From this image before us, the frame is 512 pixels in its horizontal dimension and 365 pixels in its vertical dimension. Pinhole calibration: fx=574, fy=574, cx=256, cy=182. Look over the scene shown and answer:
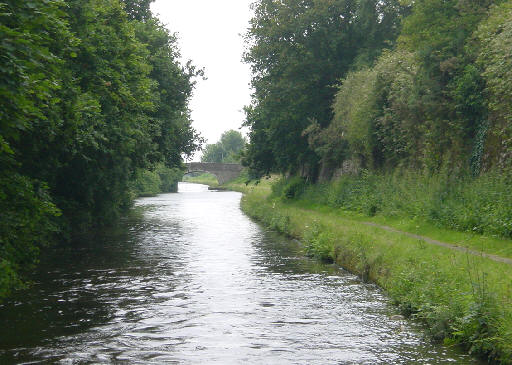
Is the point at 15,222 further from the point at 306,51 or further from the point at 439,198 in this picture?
the point at 306,51

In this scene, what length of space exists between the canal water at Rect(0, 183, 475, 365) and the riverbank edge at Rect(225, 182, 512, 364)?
376 millimetres

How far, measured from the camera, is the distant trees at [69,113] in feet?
33.7

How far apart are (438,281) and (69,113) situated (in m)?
10.4

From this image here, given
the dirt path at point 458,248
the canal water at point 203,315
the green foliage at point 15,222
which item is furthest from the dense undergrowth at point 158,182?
the green foliage at point 15,222

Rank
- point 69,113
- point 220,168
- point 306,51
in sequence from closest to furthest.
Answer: point 69,113 < point 306,51 < point 220,168

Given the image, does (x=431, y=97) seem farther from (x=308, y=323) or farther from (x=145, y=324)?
(x=145, y=324)

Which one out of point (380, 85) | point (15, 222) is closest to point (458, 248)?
point (15, 222)

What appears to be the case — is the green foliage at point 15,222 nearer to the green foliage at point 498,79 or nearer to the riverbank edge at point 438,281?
the riverbank edge at point 438,281

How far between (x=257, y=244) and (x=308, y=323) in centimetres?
1320

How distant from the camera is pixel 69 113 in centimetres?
1556

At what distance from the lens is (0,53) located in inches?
369

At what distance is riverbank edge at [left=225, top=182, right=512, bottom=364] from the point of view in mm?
9227

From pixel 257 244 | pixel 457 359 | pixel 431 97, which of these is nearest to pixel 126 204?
pixel 257 244

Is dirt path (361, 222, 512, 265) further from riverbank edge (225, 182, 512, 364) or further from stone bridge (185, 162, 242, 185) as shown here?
stone bridge (185, 162, 242, 185)
